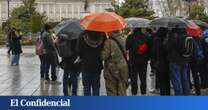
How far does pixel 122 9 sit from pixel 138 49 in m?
45.7

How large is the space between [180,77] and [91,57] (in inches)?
94.1

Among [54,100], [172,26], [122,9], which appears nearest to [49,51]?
[172,26]

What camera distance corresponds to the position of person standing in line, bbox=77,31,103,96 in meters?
12.3

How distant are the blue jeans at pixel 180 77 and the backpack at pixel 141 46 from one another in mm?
1088

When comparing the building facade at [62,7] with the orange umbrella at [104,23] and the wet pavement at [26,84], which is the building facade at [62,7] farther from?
the orange umbrella at [104,23]

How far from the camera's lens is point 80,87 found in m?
16.8

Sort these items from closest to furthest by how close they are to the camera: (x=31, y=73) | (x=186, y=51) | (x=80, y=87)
Result: 1. (x=186, y=51)
2. (x=80, y=87)
3. (x=31, y=73)

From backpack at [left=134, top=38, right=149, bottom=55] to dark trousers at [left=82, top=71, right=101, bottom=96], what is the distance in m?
2.17

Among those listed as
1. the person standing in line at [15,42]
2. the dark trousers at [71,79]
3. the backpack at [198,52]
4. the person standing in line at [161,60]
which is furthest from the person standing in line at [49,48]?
the person standing in line at [15,42]

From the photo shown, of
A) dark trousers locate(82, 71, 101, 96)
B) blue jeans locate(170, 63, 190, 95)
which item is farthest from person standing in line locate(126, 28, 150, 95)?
dark trousers locate(82, 71, 101, 96)

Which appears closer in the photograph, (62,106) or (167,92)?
(62,106)

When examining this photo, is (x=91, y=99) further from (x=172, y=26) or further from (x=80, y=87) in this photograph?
(x=80, y=87)

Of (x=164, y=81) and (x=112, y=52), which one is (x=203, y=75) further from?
(x=112, y=52)

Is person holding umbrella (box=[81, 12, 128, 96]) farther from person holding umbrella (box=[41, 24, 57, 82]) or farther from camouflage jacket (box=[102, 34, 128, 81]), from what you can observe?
person holding umbrella (box=[41, 24, 57, 82])
